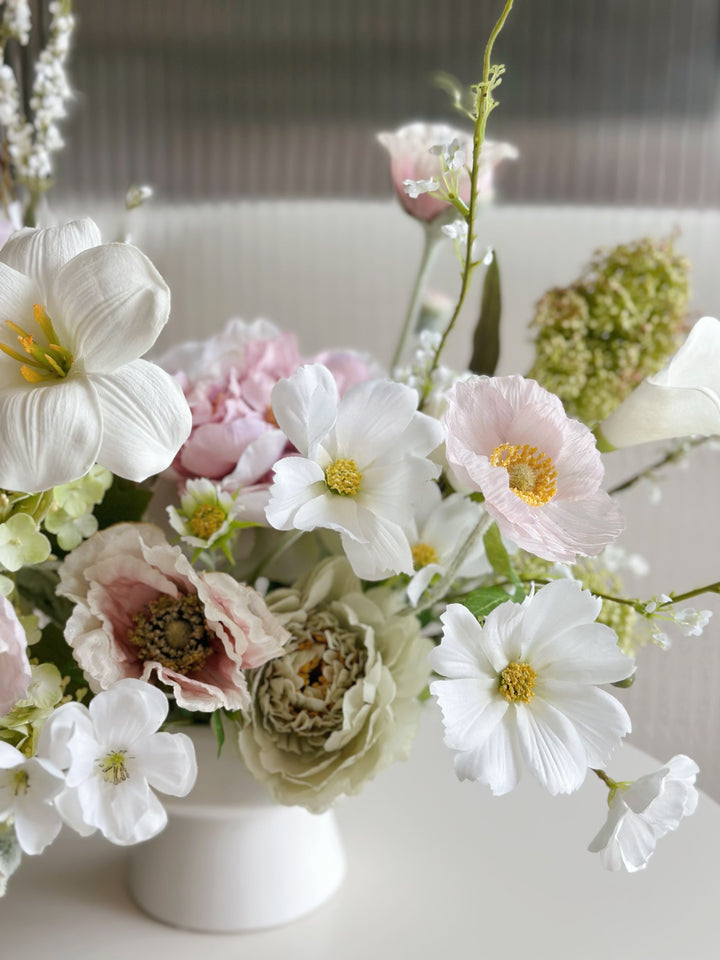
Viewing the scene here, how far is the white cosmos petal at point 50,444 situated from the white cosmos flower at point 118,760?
0.07 metres

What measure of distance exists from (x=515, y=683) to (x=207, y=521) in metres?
0.14

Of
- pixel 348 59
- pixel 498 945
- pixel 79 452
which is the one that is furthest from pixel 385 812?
pixel 348 59

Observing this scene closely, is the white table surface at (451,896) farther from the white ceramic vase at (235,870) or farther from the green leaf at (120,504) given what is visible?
the green leaf at (120,504)

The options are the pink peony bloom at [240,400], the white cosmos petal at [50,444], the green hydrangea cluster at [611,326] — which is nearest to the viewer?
the white cosmos petal at [50,444]

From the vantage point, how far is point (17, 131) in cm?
63

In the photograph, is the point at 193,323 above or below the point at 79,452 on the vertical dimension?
below

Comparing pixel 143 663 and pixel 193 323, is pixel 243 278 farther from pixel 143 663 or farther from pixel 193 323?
pixel 143 663

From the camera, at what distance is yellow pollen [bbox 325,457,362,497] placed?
36 centimetres

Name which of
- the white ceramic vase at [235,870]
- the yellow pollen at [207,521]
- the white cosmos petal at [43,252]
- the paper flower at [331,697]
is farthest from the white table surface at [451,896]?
the white cosmos petal at [43,252]

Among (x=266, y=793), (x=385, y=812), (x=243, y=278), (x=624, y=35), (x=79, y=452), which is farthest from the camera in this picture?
(x=243, y=278)

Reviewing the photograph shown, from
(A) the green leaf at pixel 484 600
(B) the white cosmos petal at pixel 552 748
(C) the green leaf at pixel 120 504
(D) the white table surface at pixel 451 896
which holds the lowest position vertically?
(D) the white table surface at pixel 451 896

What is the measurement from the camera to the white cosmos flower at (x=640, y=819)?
344 mm

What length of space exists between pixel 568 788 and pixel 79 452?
193 mm

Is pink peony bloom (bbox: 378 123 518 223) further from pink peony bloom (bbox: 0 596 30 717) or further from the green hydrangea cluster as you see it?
pink peony bloom (bbox: 0 596 30 717)
